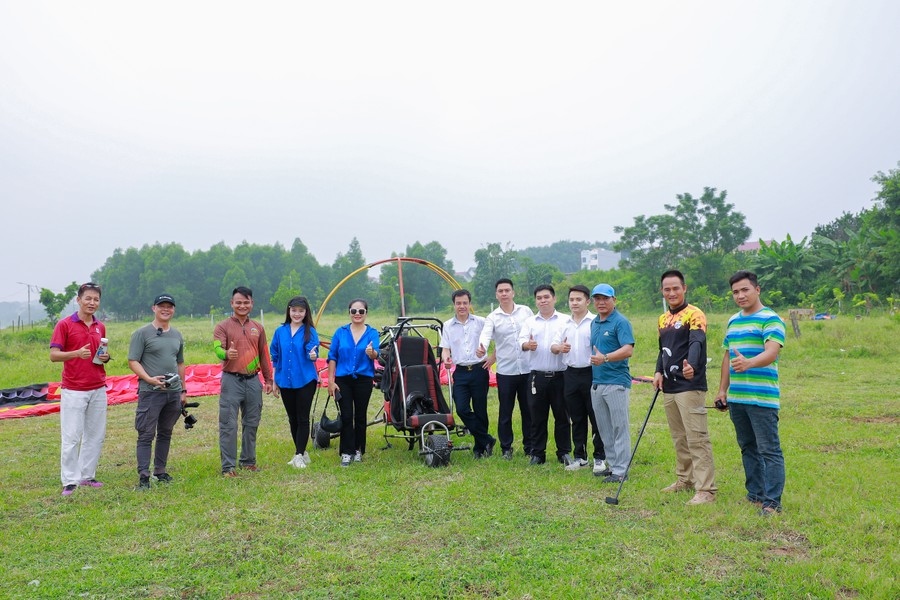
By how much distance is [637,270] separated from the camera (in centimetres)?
4081

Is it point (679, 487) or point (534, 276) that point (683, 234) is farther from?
point (679, 487)

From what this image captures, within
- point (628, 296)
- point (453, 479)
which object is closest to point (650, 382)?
point (453, 479)

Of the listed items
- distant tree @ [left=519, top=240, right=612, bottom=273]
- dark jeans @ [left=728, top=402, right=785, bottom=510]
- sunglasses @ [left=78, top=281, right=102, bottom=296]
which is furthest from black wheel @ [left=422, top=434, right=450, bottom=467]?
distant tree @ [left=519, top=240, right=612, bottom=273]

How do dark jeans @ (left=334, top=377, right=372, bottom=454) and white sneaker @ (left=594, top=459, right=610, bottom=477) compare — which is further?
dark jeans @ (left=334, top=377, right=372, bottom=454)

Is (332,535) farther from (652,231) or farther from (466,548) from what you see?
(652,231)

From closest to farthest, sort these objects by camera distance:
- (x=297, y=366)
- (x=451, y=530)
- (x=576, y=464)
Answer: (x=451, y=530) → (x=576, y=464) → (x=297, y=366)

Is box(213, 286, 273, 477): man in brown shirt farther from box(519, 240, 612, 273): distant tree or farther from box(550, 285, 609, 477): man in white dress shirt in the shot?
box(519, 240, 612, 273): distant tree

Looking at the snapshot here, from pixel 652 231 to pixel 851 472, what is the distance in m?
36.7

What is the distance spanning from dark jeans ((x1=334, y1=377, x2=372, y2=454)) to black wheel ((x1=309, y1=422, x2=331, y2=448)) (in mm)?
772

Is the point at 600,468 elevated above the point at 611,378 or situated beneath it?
situated beneath

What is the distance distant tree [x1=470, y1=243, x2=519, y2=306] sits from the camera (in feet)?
142

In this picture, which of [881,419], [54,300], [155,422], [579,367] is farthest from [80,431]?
[54,300]

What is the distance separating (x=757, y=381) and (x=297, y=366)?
3991 millimetres

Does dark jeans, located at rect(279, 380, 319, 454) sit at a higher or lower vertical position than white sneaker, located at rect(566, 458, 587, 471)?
higher
